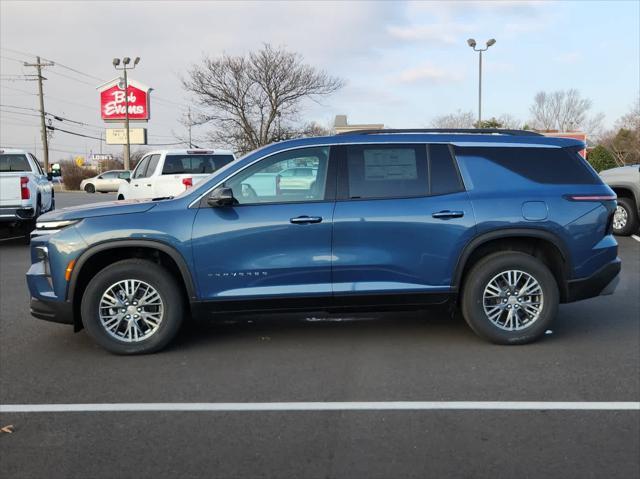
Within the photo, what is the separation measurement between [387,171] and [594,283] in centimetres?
211

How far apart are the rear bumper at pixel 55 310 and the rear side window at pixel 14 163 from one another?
30.2ft

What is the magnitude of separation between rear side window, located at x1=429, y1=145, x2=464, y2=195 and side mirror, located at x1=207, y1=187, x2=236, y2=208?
1747 mm

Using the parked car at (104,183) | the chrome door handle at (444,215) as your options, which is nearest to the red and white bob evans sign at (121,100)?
the parked car at (104,183)

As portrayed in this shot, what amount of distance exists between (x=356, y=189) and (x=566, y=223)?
6.13ft

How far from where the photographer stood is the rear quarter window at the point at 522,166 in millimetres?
5668

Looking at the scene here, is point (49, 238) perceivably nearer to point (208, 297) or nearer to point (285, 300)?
point (208, 297)

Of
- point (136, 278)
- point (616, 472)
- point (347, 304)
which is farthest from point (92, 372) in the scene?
point (616, 472)

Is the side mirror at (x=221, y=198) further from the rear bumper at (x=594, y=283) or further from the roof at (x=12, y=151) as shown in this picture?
the roof at (x=12, y=151)

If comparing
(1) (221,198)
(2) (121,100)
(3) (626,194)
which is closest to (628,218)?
(3) (626,194)

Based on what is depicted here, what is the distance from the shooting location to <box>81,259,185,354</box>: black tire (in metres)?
5.41

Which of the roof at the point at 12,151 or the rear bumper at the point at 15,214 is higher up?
the roof at the point at 12,151

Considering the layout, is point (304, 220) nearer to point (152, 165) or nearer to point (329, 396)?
point (329, 396)

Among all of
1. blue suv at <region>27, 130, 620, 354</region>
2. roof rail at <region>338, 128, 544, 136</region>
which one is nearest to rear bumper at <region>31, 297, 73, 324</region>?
blue suv at <region>27, 130, 620, 354</region>

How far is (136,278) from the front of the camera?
5.42 meters
